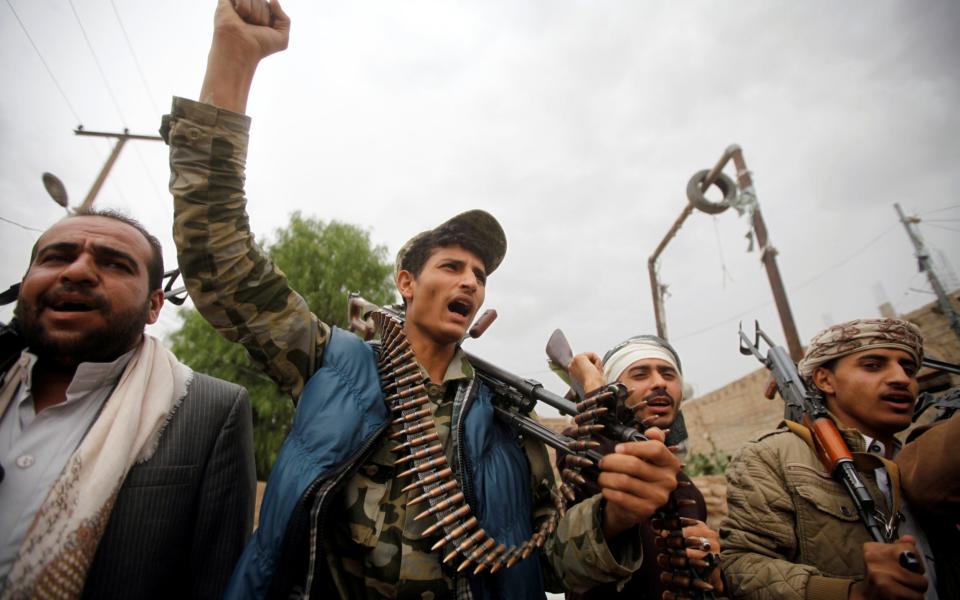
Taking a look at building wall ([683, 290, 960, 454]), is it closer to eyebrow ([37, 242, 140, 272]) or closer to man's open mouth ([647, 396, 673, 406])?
man's open mouth ([647, 396, 673, 406])

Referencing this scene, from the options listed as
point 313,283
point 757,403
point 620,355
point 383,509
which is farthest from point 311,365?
point 757,403

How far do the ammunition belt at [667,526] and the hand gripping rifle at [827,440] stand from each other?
35.9 inches

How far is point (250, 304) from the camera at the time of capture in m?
1.75

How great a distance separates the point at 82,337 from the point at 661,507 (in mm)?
2640

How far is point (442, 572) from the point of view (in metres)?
1.69

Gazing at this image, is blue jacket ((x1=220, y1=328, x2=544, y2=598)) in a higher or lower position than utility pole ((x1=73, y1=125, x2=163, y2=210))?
lower

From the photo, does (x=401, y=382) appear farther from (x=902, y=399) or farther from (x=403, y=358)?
(x=902, y=399)

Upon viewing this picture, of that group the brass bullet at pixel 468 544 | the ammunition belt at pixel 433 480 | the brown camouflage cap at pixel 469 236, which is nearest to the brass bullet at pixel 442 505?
the ammunition belt at pixel 433 480

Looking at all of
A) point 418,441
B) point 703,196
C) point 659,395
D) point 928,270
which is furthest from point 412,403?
point 928,270

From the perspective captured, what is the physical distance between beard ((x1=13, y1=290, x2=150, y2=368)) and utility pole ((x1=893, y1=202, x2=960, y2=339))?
15498 mm

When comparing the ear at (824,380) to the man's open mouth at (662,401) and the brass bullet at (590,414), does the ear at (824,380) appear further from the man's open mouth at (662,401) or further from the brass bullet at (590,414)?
the brass bullet at (590,414)

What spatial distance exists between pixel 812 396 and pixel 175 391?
4.00 meters

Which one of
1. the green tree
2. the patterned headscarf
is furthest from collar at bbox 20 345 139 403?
the green tree

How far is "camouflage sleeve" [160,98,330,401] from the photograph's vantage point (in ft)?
5.28
